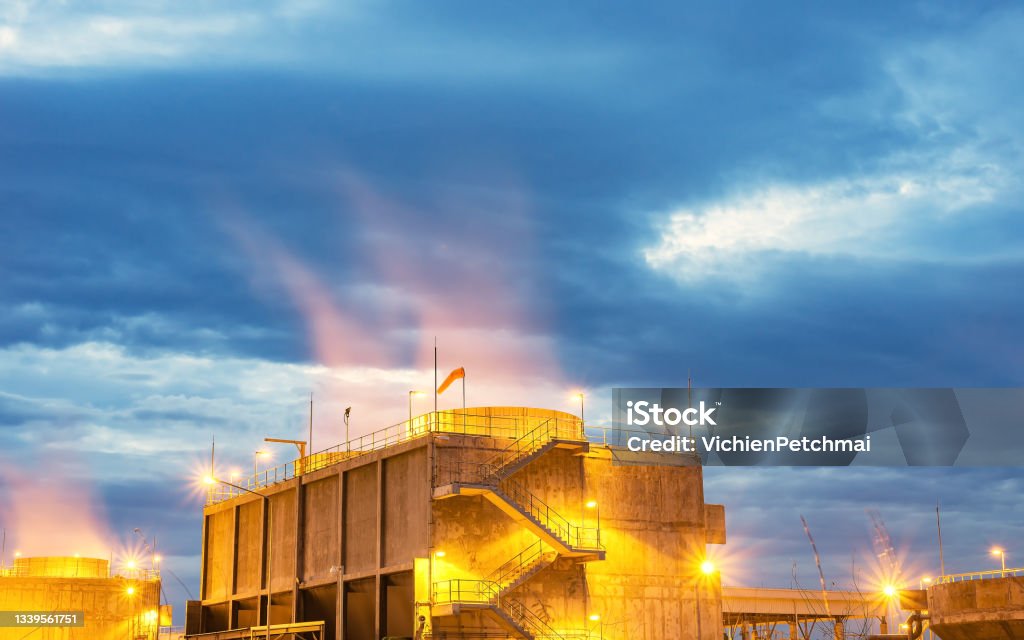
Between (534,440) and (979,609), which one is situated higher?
(534,440)

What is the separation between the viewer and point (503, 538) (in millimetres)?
71000

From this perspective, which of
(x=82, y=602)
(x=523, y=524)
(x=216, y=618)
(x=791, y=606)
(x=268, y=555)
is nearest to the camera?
(x=523, y=524)

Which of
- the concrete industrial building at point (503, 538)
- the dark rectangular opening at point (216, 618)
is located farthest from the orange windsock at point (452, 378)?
the dark rectangular opening at point (216, 618)

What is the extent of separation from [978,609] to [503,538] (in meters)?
24.0

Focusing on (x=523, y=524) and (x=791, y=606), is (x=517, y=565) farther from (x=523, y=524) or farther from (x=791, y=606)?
(x=791, y=606)

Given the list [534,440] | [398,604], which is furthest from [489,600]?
[534,440]

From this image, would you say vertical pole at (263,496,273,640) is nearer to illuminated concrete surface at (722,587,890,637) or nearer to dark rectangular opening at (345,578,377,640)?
dark rectangular opening at (345,578,377,640)

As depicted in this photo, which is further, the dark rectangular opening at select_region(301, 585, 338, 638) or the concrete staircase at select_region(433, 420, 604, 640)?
the dark rectangular opening at select_region(301, 585, 338, 638)

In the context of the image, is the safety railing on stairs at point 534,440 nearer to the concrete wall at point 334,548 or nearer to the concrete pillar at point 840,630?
the concrete wall at point 334,548

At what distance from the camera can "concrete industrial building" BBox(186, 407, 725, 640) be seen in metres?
69.2

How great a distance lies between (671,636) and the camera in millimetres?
74812

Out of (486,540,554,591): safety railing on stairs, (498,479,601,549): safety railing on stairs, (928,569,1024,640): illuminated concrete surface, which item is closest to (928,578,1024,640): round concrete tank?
(928,569,1024,640): illuminated concrete surface

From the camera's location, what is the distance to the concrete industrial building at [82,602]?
105 meters

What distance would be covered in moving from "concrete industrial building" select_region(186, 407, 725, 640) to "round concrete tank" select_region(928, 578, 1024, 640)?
530 inches
